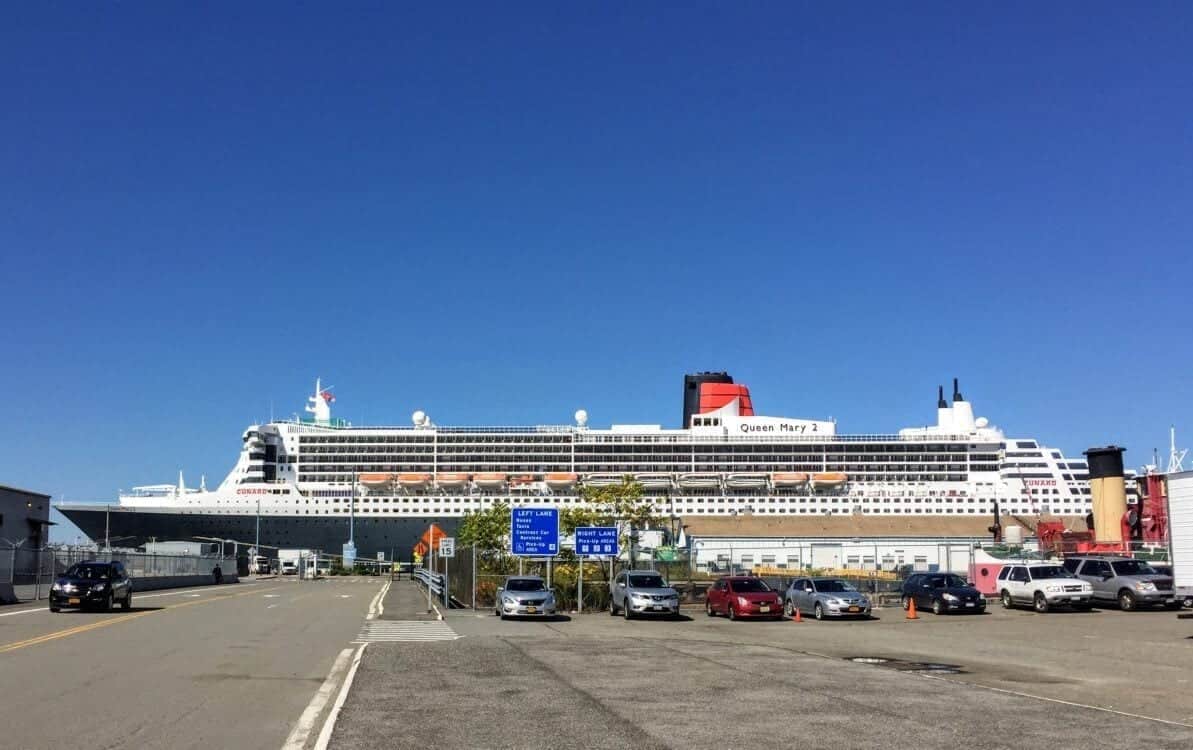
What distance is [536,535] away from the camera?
3469 centimetres

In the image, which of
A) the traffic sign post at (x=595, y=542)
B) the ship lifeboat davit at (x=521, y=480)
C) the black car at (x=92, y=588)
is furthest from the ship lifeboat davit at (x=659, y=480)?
the black car at (x=92, y=588)

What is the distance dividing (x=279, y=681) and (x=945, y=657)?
11599 mm

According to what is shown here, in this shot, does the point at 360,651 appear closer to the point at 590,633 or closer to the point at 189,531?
the point at 590,633

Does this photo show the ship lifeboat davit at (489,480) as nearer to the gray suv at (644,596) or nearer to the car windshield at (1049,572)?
the gray suv at (644,596)

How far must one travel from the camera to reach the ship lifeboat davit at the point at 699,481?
94794 millimetres

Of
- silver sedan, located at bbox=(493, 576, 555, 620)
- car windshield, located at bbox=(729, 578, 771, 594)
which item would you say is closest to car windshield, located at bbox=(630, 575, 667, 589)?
car windshield, located at bbox=(729, 578, 771, 594)

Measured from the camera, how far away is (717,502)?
309 ft

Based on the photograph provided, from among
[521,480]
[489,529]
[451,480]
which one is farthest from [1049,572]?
[451,480]

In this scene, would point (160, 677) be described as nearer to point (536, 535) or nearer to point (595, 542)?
point (536, 535)

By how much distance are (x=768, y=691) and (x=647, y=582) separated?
761 inches

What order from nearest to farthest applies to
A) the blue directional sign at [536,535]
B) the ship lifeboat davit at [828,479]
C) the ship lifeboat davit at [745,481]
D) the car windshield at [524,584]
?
the car windshield at [524,584], the blue directional sign at [536,535], the ship lifeboat davit at [828,479], the ship lifeboat davit at [745,481]

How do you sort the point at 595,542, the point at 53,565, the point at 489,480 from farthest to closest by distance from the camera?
the point at 489,480 → the point at 53,565 → the point at 595,542

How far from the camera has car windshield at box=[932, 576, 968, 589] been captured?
32.4 m

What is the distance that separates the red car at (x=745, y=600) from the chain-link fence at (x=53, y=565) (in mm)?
20159
